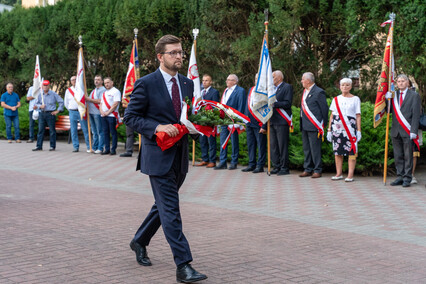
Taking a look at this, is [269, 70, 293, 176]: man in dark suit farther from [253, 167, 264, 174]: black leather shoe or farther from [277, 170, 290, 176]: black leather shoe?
[253, 167, 264, 174]: black leather shoe

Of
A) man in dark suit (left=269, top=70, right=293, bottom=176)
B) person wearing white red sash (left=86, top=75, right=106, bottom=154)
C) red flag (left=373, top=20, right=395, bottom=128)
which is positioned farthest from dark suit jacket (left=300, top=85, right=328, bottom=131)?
person wearing white red sash (left=86, top=75, right=106, bottom=154)

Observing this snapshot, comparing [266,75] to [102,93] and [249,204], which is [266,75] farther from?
[102,93]

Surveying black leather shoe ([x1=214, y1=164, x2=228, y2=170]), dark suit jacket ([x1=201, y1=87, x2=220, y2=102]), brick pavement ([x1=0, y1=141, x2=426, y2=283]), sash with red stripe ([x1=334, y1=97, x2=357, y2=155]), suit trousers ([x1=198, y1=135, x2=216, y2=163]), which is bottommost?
brick pavement ([x1=0, y1=141, x2=426, y2=283])

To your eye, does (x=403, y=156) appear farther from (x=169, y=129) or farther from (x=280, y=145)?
(x=169, y=129)

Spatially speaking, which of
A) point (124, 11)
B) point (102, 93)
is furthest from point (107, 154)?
point (124, 11)

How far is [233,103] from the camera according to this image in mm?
12750

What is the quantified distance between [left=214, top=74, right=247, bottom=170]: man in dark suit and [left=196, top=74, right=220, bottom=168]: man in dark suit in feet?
0.70

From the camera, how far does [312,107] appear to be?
456 inches

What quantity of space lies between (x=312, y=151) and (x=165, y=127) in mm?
6981

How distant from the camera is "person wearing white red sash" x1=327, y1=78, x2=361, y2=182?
432 inches

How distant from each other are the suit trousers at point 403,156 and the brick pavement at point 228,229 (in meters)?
0.33

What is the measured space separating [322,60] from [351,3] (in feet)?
6.47

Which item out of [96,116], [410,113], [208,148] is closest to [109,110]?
[96,116]

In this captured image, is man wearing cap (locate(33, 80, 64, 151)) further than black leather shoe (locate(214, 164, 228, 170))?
Yes
